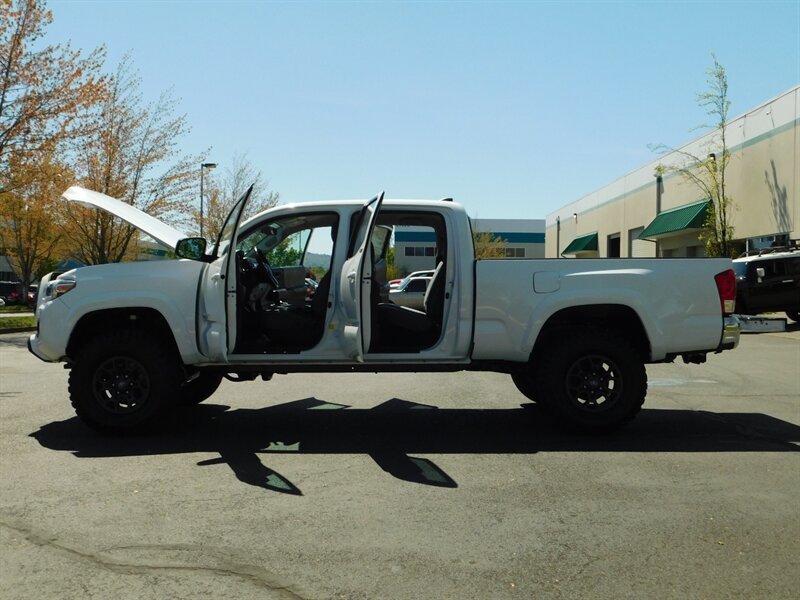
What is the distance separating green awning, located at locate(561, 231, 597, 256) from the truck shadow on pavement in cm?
4138

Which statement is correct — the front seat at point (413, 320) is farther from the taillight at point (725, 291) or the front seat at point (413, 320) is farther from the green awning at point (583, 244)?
the green awning at point (583, 244)

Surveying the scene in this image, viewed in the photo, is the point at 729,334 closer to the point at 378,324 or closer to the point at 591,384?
the point at 591,384

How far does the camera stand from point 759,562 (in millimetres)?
3873

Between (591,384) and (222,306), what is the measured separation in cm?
333

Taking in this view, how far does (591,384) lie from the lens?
22.7 feet

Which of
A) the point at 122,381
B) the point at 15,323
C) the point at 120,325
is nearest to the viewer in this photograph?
the point at 122,381

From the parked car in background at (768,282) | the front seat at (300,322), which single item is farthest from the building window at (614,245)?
the front seat at (300,322)

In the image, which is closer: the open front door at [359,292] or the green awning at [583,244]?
the open front door at [359,292]

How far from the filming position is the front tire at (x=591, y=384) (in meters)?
6.82

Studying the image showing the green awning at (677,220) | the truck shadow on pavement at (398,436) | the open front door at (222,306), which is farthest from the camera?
the green awning at (677,220)

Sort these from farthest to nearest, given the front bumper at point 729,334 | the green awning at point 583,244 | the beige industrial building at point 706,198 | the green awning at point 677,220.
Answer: the green awning at point 583,244, the green awning at point 677,220, the beige industrial building at point 706,198, the front bumper at point 729,334

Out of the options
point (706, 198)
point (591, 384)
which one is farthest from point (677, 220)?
point (591, 384)

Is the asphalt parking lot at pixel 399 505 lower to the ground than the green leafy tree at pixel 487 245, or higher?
lower

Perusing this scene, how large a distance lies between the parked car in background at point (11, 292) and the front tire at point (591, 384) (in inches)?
1576
